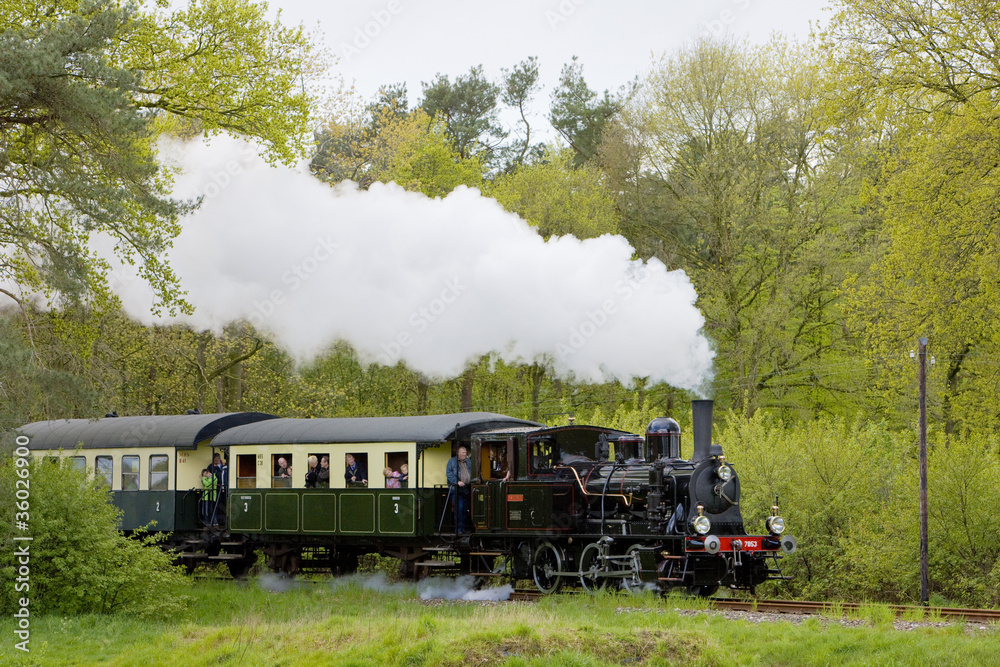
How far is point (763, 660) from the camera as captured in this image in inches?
409

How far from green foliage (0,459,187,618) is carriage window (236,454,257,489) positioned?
3.72 meters

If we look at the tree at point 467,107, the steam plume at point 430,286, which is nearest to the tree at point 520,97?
the tree at point 467,107

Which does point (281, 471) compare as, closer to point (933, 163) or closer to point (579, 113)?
point (933, 163)

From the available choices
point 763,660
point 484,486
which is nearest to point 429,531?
point 484,486

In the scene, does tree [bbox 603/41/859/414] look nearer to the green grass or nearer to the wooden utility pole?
the wooden utility pole

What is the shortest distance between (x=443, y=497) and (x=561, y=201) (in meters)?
18.1

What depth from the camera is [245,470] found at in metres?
18.4

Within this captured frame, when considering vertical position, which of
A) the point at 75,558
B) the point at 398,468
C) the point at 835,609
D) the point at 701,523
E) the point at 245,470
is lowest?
the point at 835,609

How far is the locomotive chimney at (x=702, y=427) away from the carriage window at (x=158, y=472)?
9.87 metres

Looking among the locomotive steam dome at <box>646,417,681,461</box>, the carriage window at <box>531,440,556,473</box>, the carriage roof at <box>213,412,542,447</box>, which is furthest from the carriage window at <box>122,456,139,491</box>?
the locomotive steam dome at <box>646,417,681,461</box>

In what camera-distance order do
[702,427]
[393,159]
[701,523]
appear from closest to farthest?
[701,523]
[702,427]
[393,159]

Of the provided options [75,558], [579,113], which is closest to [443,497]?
[75,558]

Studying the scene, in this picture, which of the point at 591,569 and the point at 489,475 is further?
the point at 489,475

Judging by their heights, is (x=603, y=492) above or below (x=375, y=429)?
below
